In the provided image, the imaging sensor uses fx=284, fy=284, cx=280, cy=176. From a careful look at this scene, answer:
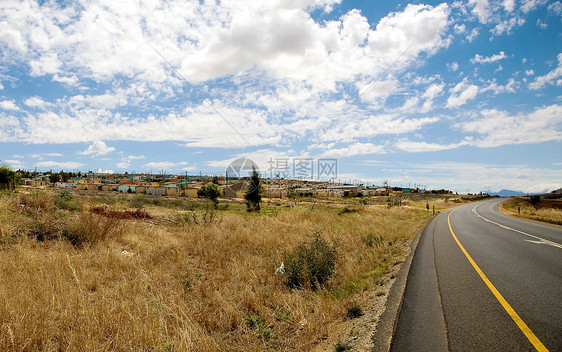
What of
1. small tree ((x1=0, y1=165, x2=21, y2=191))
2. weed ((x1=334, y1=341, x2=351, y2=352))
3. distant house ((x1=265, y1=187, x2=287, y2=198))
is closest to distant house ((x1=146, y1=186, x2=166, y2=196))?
distant house ((x1=265, y1=187, x2=287, y2=198))

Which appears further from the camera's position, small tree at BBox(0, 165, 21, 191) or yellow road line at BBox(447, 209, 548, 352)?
small tree at BBox(0, 165, 21, 191)

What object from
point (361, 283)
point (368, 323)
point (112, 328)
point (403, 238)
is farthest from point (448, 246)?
point (112, 328)

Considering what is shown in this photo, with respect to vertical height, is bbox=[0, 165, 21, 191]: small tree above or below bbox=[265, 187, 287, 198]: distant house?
above

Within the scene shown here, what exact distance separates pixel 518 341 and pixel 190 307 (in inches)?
205

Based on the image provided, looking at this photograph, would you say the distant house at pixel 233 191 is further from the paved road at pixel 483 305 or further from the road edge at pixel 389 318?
the road edge at pixel 389 318

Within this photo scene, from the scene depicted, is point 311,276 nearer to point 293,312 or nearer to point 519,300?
point 293,312

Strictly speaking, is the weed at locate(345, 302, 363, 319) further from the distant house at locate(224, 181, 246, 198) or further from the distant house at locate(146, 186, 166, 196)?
the distant house at locate(146, 186, 166, 196)

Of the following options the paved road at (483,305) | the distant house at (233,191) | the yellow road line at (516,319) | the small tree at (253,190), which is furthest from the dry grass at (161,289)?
the distant house at (233,191)

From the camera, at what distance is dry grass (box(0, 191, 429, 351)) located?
13.7 feet

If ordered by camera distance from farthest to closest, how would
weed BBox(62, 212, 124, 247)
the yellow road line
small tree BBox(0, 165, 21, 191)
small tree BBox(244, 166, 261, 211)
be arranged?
small tree BBox(244, 166, 261, 211), small tree BBox(0, 165, 21, 191), weed BBox(62, 212, 124, 247), the yellow road line

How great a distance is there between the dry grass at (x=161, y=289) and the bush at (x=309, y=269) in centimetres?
31

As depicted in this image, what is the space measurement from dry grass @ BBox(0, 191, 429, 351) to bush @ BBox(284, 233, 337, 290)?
31 cm

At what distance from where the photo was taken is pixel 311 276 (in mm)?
7387

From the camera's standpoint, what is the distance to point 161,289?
6.24 m
